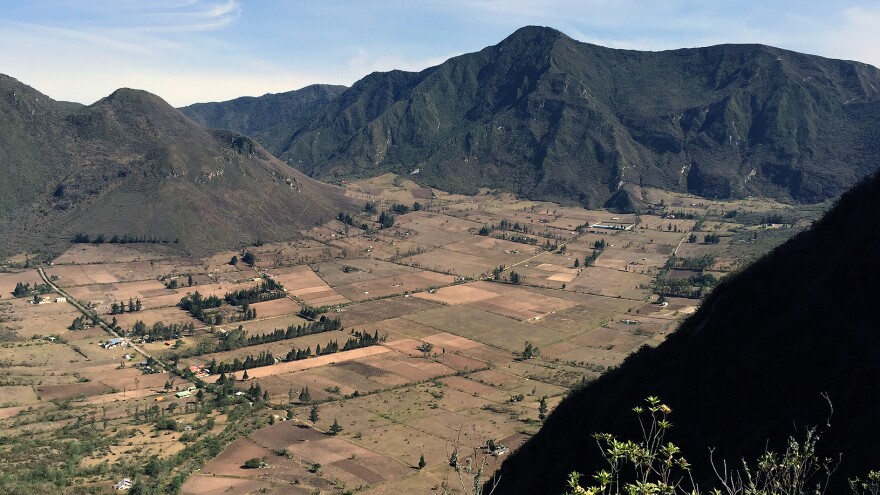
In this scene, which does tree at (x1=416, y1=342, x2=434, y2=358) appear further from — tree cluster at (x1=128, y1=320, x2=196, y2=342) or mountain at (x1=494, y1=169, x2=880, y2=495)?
mountain at (x1=494, y1=169, x2=880, y2=495)

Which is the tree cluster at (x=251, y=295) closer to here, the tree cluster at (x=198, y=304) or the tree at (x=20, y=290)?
the tree cluster at (x=198, y=304)

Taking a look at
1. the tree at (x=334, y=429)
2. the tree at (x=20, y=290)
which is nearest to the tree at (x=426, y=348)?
the tree at (x=334, y=429)

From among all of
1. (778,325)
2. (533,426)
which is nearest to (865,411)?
(778,325)

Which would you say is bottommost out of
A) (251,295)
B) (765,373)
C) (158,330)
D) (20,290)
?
(158,330)

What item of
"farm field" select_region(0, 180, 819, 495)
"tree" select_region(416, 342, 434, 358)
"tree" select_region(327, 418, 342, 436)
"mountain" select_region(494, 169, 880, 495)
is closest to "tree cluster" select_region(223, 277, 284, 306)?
"farm field" select_region(0, 180, 819, 495)

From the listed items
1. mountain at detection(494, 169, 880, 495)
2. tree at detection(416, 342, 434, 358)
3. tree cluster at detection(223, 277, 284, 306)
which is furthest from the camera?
tree cluster at detection(223, 277, 284, 306)

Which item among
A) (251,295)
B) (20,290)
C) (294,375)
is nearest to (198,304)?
(251,295)

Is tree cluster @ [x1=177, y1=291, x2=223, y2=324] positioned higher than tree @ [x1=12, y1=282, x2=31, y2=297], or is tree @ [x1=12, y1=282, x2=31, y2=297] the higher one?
tree @ [x1=12, y1=282, x2=31, y2=297]

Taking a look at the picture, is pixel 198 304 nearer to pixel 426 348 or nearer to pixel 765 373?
pixel 426 348

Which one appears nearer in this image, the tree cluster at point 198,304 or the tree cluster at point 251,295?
the tree cluster at point 198,304
